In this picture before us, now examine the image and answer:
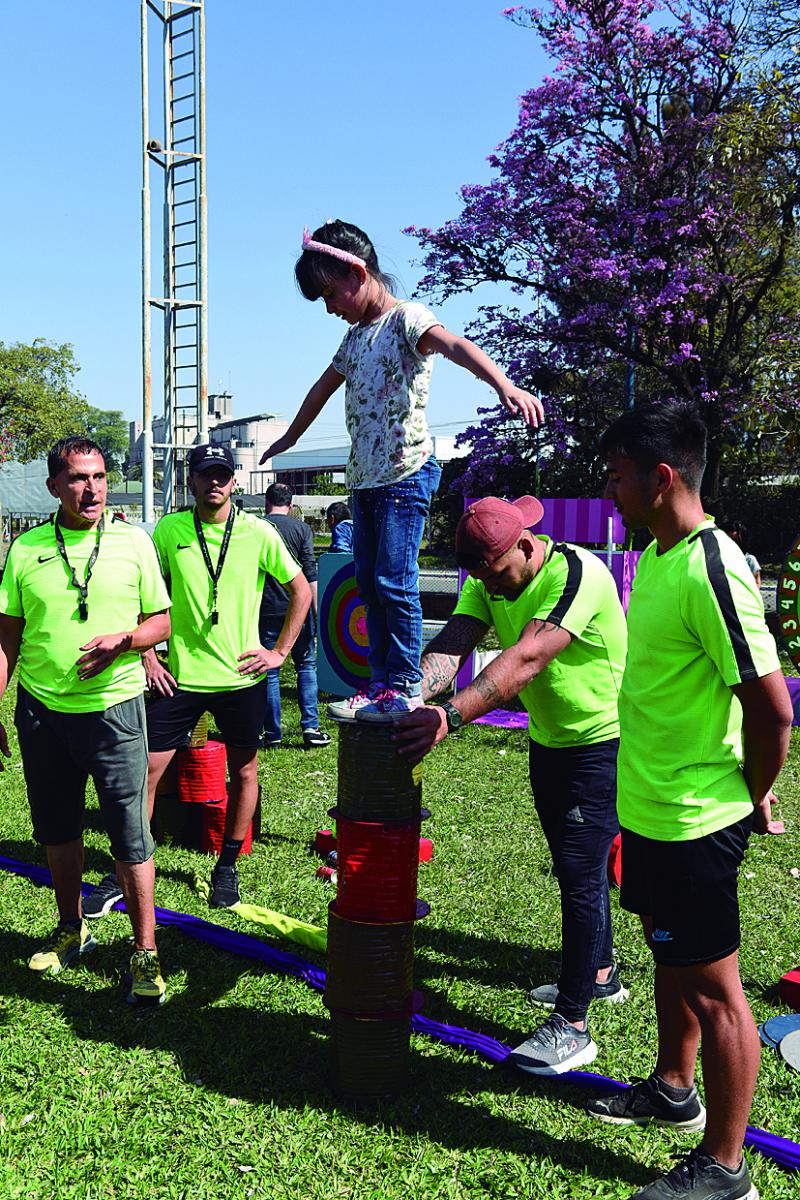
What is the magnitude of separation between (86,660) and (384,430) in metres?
1.53

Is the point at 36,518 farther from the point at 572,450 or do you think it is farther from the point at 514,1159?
the point at 514,1159

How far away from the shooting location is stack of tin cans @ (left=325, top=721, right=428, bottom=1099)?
3.38 meters

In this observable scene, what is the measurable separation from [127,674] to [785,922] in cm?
357

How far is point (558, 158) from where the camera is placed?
60.3 feet

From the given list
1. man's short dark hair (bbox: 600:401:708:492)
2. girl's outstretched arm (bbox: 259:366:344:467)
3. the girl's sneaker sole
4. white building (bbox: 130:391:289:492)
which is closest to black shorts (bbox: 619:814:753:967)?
the girl's sneaker sole

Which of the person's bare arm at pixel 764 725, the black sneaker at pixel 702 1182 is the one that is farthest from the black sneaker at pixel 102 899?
the person's bare arm at pixel 764 725

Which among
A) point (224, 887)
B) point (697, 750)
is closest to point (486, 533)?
point (697, 750)

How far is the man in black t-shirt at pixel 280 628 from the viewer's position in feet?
28.1

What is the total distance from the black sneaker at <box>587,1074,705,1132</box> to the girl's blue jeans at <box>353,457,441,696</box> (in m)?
1.60

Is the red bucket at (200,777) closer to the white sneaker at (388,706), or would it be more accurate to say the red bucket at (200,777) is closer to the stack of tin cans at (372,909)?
the white sneaker at (388,706)

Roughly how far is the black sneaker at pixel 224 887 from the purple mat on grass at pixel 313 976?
25 centimetres

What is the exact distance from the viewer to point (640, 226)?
56.8 feet

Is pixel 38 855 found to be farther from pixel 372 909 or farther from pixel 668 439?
pixel 668 439

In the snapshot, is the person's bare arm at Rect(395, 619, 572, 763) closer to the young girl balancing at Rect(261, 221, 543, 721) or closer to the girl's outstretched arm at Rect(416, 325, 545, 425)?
the young girl balancing at Rect(261, 221, 543, 721)
